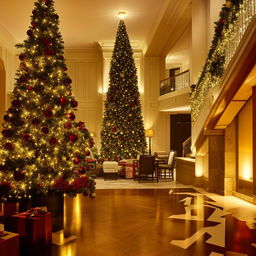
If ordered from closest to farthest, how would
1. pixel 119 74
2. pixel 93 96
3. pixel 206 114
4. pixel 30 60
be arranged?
pixel 30 60, pixel 206 114, pixel 119 74, pixel 93 96

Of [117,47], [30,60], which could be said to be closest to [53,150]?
[30,60]

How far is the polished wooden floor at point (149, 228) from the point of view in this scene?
12.6 ft

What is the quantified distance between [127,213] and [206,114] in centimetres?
323

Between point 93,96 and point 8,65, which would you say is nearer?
point 8,65

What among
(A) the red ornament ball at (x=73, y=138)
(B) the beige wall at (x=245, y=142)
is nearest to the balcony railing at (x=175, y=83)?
(B) the beige wall at (x=245, y=142)

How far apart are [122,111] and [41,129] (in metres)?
6.67

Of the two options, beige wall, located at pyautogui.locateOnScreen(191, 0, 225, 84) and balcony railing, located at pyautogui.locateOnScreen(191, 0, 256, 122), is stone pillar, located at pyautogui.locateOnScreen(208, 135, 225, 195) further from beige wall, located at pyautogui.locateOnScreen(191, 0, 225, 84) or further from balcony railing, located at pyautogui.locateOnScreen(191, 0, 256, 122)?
beige wall, located at pyautogui.locateOnScreen(191, 0, 225, 84)

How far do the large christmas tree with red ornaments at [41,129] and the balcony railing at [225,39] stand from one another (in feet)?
10.6

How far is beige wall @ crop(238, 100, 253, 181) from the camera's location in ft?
22.7

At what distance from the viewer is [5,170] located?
5082 millimetres

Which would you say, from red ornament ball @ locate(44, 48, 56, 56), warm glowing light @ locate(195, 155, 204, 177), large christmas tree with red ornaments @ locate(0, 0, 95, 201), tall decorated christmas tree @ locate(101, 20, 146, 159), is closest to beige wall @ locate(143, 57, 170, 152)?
tall decorated christmas tree @ locate(101, 20, 146, 159)

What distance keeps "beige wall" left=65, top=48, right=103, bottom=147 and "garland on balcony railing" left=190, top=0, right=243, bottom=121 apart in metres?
7.42

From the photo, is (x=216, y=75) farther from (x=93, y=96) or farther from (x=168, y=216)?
(x=93, y=96)

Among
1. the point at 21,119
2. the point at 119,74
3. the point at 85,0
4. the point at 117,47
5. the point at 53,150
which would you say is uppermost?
the point at 85,0
